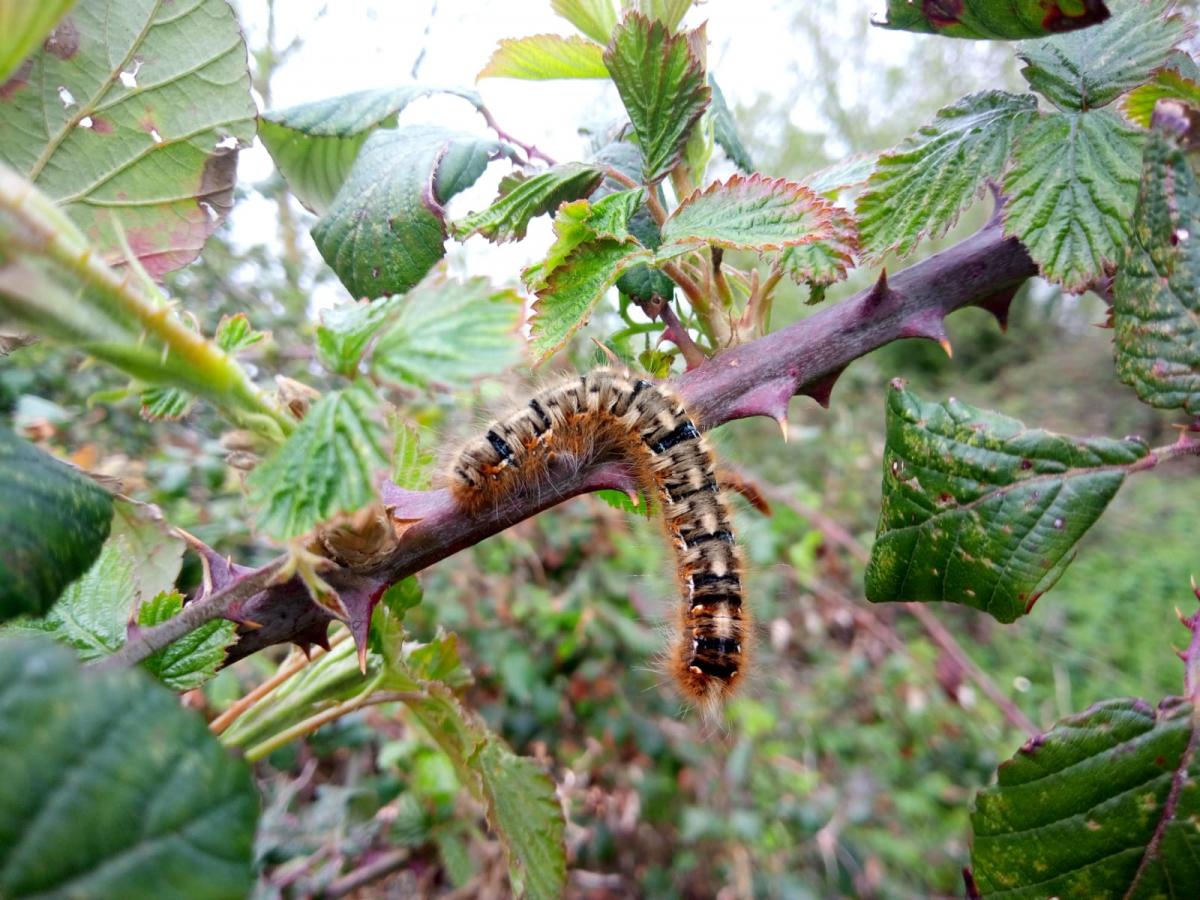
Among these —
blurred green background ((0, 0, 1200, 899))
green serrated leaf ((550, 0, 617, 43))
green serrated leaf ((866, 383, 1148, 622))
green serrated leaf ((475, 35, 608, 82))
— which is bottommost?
blurred green background ((0, 0, 1200, 899))

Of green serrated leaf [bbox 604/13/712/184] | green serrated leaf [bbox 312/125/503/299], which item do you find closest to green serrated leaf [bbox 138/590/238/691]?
green serrated leaf [bbox 312/125/503/299]

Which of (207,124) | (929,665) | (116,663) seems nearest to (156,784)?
(116,663)

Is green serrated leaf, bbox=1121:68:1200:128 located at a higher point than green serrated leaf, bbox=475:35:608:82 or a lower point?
lower

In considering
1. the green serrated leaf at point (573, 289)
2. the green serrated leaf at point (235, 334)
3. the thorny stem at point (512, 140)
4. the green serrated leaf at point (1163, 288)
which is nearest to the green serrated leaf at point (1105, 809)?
the green serrated leaf at point (1163, 288)

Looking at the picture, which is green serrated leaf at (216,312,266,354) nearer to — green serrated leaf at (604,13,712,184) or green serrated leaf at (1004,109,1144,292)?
green serrated leaf at (604,13,712,184)

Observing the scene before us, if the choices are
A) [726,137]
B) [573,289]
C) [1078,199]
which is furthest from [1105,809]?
[726,137]

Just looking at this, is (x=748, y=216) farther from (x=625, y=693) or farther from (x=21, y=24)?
(x=625, y=693)

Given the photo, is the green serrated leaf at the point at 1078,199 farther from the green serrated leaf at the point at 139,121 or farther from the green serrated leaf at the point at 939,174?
the green serrated leaf at the point at 139,121
